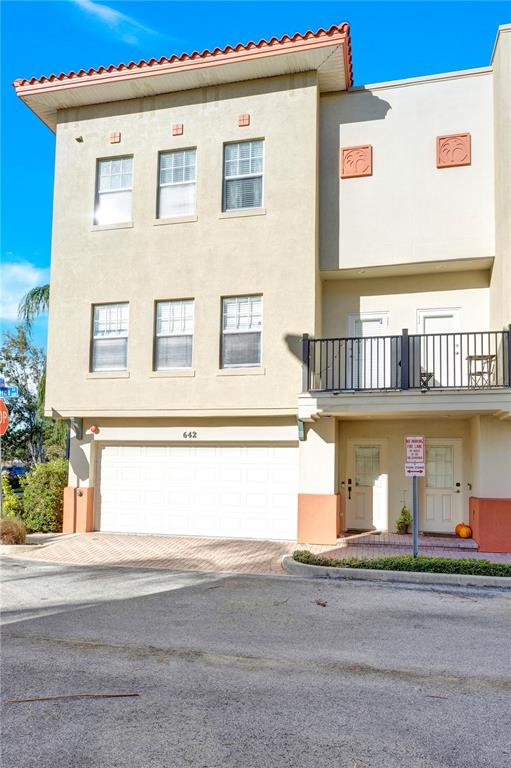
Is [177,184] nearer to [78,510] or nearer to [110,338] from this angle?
[110,338]

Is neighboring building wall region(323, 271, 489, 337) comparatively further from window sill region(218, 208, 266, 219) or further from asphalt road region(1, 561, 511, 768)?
asphalt road region(1, 561, 511, 768)

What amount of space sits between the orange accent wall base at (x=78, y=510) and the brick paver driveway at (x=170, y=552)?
1.21 ft

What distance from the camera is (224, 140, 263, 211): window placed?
47.6ft

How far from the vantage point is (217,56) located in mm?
14055

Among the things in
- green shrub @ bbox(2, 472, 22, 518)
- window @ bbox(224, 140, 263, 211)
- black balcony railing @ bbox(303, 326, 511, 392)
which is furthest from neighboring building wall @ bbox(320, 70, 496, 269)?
green shrub @ bbox(2, 472, 22, 518)

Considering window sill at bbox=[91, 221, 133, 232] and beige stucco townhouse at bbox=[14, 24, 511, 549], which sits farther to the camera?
window sill at bbox=[91, 221, 133, 232]

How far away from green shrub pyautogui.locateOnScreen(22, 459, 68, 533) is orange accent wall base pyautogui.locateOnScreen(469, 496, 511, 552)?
9.67 meters

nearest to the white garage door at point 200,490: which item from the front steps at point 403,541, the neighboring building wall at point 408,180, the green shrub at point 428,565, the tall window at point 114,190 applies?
the front steps at point 403,541

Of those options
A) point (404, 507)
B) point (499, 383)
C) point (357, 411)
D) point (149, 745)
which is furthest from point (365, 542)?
point (149, 745)

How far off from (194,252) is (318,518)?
6587 mm

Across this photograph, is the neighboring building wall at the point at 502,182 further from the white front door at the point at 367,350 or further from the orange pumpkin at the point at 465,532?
the orange pumpkin at the point at 465,532

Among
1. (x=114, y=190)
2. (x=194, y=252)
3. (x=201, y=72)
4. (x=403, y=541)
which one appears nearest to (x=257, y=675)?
(x=403, y=541)

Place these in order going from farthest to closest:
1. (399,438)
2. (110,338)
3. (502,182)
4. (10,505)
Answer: (10,505)
(110,338)
(399,438)
(502,182)

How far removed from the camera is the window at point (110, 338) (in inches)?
593
